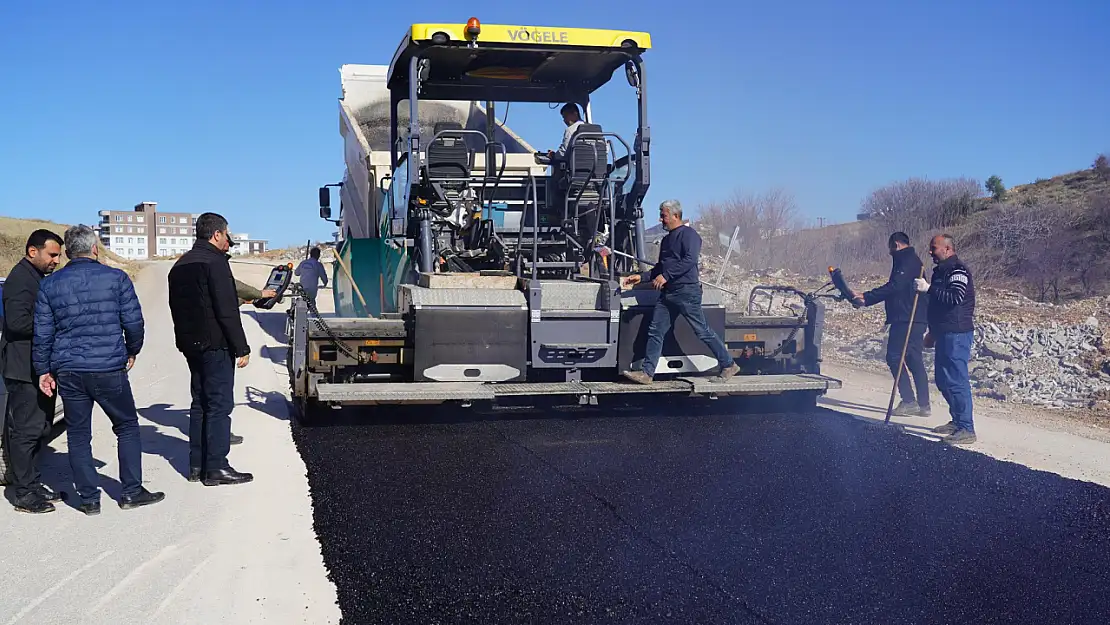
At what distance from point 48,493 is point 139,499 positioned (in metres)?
0.57

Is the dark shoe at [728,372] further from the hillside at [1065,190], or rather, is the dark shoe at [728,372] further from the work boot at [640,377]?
the hillside at [1065,190]

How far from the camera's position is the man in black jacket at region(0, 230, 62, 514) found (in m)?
5.11

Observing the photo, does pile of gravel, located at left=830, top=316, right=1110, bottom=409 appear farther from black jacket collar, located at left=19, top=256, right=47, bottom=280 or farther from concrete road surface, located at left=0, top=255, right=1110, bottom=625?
black jacket collar, located at left=19, top=256, right=47, bottom=280

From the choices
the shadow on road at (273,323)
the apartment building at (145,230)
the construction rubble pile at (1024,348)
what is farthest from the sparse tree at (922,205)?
the apartment building at (145,230)

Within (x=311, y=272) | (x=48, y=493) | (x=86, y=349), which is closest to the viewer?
(x=86, y=349)

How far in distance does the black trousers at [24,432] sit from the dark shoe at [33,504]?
0.04 metres

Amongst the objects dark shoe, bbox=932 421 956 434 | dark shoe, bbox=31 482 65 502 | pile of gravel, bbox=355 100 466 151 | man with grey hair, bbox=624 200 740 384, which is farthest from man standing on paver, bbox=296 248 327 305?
dark shoe, bbox=932 421 956 434

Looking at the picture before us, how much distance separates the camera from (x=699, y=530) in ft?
15.0

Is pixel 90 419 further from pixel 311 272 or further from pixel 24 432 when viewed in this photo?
pixel 311 272

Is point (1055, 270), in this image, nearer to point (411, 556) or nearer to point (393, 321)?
point (393, 321)

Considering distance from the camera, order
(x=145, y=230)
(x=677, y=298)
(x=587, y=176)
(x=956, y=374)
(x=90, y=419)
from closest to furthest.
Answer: (x=90, y=419) → (x=956, y=374) → (x=677, y=298) → (x=587, y=176) → (x=145, y=230)

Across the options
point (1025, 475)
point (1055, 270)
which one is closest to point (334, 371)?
point (1025, 475)

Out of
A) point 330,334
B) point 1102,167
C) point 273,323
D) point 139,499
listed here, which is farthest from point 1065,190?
point 139,499

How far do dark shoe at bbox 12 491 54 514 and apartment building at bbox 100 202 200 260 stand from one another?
15038cm
